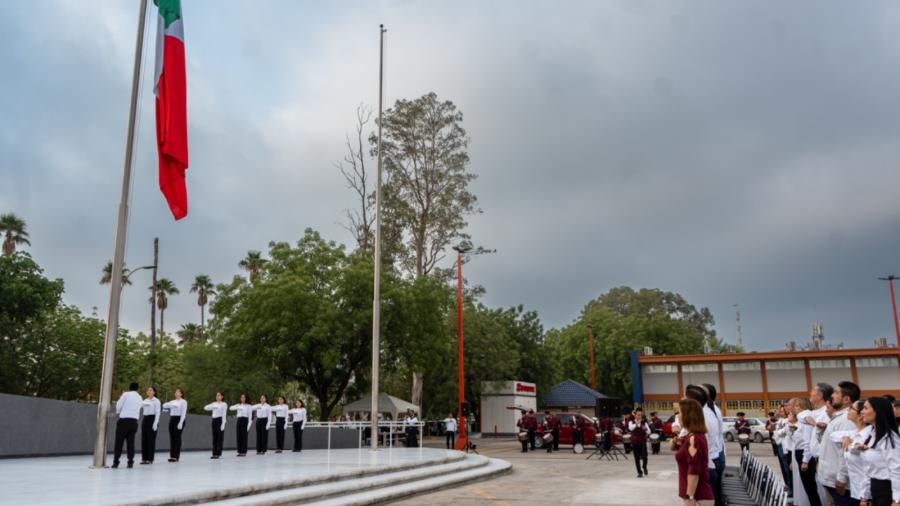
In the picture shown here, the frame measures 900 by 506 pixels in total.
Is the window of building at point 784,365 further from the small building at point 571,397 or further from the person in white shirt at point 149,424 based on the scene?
the person in white shirt at point 149,424

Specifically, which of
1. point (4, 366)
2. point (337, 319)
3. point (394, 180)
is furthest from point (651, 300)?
point (4, 366)

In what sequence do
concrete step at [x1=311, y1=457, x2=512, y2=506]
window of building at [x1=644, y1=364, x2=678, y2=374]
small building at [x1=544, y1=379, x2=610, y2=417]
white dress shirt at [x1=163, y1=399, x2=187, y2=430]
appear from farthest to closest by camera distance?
window of building at [x1=644, y1=364, x2=678, y2=374], small building at [x1=544, y1=379, x2=610, y2=417], white dress shirt at [x1=163, y1=399, x2=187, y2=430], concrete step at [x1=311, y1=457, x2=512, y2=506]

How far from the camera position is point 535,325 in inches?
2181

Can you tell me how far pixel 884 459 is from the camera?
230 inches

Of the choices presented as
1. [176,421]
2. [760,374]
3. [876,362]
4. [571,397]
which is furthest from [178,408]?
[876,362]

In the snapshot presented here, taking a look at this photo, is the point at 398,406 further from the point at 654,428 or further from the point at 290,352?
the point at 654,428

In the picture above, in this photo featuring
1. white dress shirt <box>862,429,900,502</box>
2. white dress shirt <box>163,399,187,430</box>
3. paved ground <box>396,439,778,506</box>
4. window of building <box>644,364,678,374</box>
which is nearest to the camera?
white dress shirt <box>862,429,900,502</box>

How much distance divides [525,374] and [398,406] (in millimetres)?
21327

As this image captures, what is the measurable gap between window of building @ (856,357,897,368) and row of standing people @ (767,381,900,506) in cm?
4673

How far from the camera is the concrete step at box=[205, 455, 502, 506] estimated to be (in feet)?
34.8

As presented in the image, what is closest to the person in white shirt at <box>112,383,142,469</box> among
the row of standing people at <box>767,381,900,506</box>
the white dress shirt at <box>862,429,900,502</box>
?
the row of standing people at <box>767,381,900,506</box>

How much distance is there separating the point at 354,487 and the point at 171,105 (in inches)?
346

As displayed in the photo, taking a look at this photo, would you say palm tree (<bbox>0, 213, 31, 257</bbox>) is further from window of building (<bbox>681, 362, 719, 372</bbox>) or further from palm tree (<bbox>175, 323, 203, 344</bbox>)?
window of building (<bbox>681, 362, 719, 372</bbox>)

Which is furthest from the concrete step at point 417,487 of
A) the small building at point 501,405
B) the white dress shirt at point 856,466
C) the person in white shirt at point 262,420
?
the small building at point 501,405
